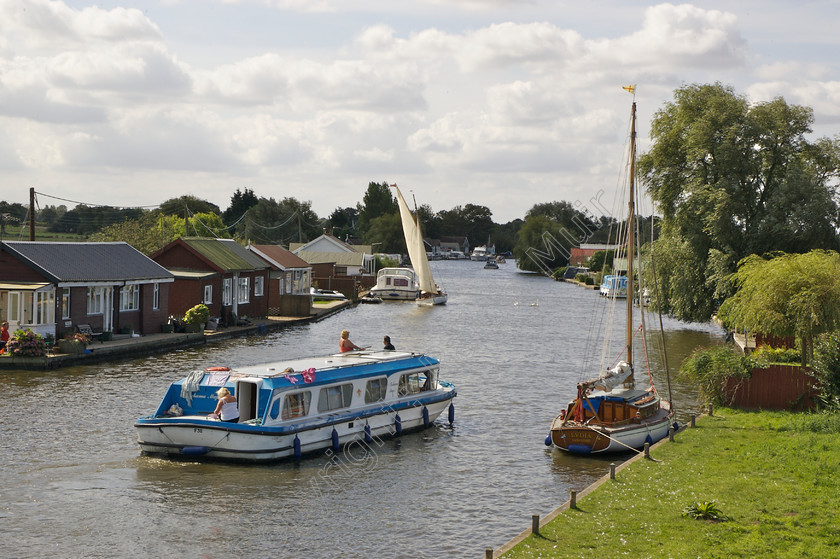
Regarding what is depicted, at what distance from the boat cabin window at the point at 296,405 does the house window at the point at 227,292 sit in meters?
35.1

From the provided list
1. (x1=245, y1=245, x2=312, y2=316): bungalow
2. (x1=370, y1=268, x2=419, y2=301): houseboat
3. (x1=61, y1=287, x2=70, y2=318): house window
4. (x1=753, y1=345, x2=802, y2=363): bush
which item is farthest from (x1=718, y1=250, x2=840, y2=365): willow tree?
(x1=370, y1=268, x2=419, y2=301): houseboat

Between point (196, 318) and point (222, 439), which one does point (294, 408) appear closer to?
point (222, 439)

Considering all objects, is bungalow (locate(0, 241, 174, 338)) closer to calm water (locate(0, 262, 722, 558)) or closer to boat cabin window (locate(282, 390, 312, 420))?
calm water (locate(0, 262, 722, 558))

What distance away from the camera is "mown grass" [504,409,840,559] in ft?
53.9

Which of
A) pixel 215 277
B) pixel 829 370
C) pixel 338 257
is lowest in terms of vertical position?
pixel 829 370

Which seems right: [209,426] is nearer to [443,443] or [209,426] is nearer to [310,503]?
[310,503]

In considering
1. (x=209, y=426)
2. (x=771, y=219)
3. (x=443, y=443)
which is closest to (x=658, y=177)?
(x=771, y=219)

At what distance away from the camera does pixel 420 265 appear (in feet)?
321

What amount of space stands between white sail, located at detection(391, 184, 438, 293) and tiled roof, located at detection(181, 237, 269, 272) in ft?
94.6

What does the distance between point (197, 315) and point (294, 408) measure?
28.7m

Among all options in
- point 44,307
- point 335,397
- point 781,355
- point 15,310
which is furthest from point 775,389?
point 15,310

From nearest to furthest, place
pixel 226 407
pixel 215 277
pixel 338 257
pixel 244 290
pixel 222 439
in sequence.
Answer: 1. pixel 222 439
2. pixel 226 407
3. pixel 215 277
4. pixel 244 290
5. pixel 338 257

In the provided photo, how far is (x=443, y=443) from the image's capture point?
97.1ft

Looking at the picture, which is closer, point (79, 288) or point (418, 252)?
point (79, 288)
